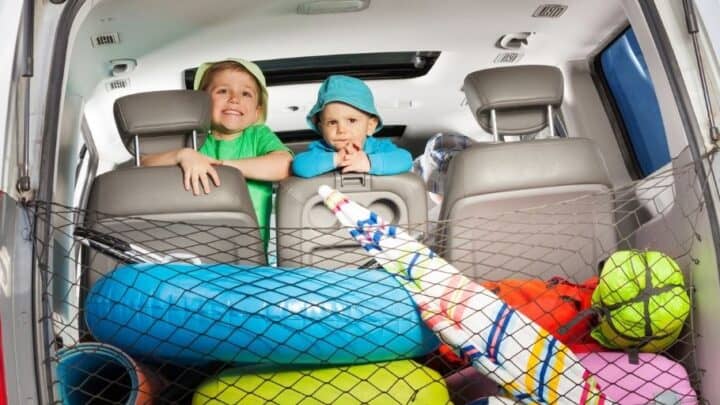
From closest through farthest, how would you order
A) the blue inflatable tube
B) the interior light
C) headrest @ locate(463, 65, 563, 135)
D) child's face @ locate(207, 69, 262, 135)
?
the blue inflatable tube < headrest @ locate(463, 65, 563, 135) < the interior light < child's face @ locate(207, 69, 262, 135)

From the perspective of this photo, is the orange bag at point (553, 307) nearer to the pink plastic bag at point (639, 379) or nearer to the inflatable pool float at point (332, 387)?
the pink plastic bag at point (639, 379)

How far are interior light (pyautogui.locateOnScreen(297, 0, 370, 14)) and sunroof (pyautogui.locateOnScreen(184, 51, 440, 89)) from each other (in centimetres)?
41

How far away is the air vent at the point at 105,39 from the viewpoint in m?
2.59

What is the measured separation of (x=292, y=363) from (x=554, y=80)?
1.35 m

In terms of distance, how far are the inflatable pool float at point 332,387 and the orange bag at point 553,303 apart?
291mm

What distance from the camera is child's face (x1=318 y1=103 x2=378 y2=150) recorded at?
2.47 metres

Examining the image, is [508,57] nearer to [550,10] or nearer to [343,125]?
[550,10]

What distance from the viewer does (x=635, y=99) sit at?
3158 millimetres

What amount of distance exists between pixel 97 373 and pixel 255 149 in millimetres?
1278

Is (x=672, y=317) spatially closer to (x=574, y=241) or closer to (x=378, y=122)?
(x=574, y=241)

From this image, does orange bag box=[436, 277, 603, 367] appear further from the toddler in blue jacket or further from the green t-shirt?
the green t-shirt

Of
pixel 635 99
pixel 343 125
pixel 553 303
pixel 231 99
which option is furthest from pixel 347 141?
pixel 635 99

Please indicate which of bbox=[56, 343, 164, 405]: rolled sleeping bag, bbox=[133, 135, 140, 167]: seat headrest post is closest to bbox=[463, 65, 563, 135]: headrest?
bbox=[133, 135, 140, 167]: seat headrest post

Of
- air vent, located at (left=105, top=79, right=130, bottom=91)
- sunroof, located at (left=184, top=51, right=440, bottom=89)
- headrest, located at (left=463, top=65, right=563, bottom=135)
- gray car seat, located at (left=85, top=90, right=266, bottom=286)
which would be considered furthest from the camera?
sunroof, located at (left=184, top=51, right=440, bottom=89)
